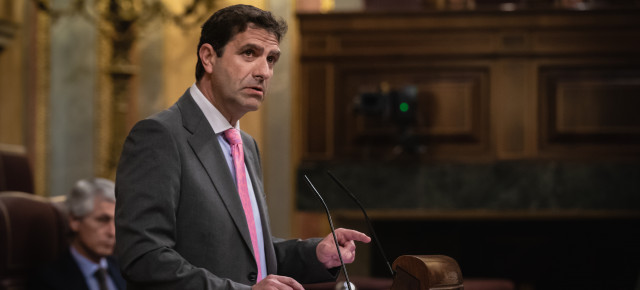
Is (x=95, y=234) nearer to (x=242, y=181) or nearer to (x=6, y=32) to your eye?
(x=242, y=181)

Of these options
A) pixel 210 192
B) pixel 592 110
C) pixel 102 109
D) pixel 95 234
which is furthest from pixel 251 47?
pixel 592 110

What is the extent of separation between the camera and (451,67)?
5770 millimetres

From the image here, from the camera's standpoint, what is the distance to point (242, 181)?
4.99 feet

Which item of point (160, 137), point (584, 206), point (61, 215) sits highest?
point (160, 137)

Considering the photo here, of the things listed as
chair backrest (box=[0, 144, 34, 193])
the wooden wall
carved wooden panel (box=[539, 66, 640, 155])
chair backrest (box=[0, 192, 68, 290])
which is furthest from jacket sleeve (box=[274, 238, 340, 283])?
carved wooden panel (box=[539, 66, 640, 155])

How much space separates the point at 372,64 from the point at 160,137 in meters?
4.49

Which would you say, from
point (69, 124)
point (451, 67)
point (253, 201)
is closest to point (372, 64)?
point (451, 67)

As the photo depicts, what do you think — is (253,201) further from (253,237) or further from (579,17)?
(579,17)

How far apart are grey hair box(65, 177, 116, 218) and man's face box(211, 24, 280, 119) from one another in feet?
5.38

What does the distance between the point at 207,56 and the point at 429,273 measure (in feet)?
1.88

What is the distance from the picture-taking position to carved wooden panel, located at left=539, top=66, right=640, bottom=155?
5688 mm

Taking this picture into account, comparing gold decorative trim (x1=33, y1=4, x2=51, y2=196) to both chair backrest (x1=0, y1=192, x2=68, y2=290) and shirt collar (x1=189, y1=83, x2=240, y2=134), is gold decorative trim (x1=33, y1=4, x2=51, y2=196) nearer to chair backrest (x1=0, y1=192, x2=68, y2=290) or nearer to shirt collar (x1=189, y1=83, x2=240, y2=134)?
chair backrest (x1=0, y1=192, x2=68, y2=290)

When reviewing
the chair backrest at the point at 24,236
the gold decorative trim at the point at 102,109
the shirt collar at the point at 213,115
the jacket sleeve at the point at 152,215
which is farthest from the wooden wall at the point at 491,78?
the jacket sleeve at the point at 152,215

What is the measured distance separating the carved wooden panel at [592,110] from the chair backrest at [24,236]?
379 cm
